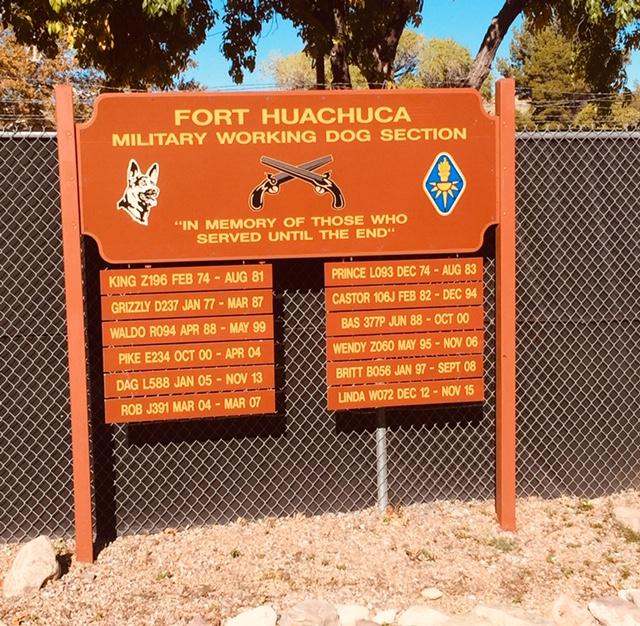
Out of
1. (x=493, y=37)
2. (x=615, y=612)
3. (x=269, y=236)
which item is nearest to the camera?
(x=615, y=612)

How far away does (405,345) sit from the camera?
4004 mm

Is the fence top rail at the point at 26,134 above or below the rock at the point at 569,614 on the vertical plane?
above

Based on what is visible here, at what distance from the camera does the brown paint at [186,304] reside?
3746 millimetres

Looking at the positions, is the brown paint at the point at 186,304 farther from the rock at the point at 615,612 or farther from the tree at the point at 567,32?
the tree at the point at 567,32

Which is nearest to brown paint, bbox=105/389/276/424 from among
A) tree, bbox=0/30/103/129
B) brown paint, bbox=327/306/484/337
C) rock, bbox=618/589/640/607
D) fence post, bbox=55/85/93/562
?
fence post, bbox=55/85/93/562

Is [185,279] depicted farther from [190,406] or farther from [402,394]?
[402,394]

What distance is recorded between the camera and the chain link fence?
3.91 m

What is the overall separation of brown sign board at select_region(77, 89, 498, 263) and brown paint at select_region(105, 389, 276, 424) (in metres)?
0.74

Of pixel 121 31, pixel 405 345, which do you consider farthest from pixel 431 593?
pixel 121 31

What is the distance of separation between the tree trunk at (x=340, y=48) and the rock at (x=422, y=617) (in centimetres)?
877

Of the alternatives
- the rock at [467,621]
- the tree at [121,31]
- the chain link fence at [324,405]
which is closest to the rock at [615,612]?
the rock at [467,621]

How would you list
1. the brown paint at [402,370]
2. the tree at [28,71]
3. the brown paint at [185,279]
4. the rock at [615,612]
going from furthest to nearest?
the tree at [28,71] → the brown paint at [402,370] → the brown paint at [185,279] → the rock at [615,612]

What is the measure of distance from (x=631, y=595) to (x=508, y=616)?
0.64m

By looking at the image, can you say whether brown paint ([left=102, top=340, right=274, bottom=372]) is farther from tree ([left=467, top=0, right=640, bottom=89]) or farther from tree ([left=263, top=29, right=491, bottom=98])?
tree ([left=263, top=29, right=491, bottom=98])
